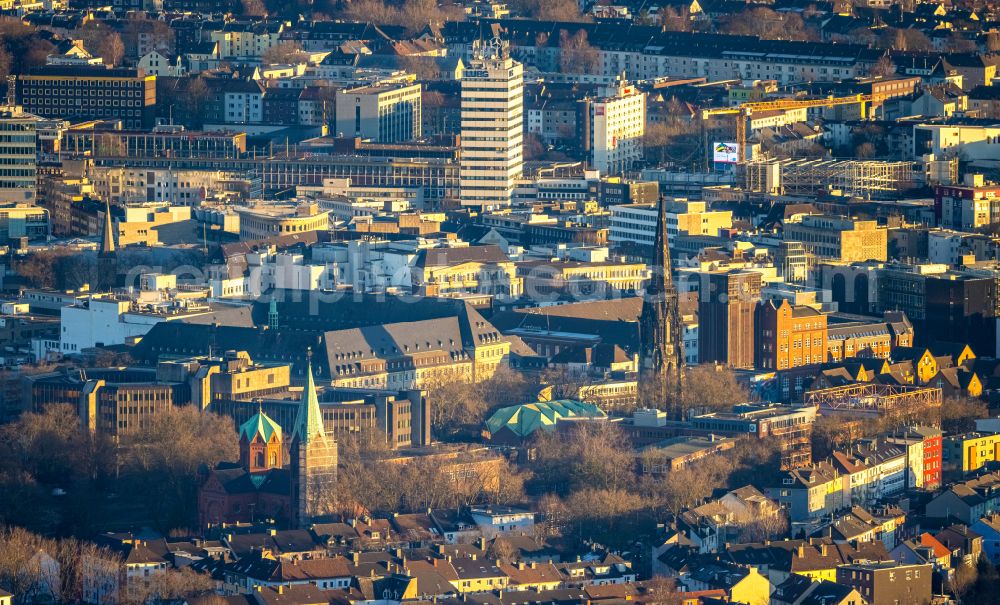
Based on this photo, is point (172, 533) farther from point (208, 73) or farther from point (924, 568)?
point (208, 73)

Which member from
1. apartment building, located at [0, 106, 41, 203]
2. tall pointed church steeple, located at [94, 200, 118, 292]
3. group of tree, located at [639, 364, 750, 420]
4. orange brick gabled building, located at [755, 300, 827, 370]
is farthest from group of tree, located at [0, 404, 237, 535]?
apartment building, located at [0, 106, 41, 203]

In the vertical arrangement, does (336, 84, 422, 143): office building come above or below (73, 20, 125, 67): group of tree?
below

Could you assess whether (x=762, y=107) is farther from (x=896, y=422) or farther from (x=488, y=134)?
(x=896, y=422)

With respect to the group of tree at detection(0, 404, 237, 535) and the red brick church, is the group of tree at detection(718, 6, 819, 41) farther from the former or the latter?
the red brick church

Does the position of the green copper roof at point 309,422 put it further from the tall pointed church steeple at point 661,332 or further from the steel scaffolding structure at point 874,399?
the steel scaffolding structure at point 874,399

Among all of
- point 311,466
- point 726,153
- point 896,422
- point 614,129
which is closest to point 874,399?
point 896,422
